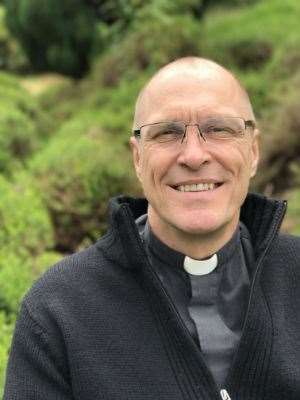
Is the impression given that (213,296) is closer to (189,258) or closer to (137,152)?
(189,258)

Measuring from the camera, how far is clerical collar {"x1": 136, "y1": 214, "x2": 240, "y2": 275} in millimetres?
2283

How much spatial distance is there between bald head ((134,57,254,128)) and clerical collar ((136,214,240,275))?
0.37 metres

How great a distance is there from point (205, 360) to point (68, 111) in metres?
11.8

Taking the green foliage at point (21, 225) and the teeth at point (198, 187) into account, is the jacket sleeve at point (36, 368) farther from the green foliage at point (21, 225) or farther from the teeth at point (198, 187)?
the green foliage at point (21, 225)

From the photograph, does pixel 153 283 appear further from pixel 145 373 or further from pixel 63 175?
pixel 63 175

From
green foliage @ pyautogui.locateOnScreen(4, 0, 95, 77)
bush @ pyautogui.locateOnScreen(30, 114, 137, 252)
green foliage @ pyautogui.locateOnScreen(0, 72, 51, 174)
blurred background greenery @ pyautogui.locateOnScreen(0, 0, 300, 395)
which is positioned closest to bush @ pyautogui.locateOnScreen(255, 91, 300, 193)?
blurred background greenery @ pyautogui.locateOnScreen(0, 0, 300, 395)

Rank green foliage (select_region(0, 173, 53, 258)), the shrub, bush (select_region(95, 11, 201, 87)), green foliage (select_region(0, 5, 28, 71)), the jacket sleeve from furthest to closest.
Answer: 1. green foliage (select_region(0, 5, 28, 71))
2. bush (select_region(95, 11, 201, 87))
3. green foliage (select_region(0, 173, 53, 258))
4. the shrub
5. the jacket sleeve

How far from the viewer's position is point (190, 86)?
7.36 feet

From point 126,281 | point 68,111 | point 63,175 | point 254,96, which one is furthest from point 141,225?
point 68,111

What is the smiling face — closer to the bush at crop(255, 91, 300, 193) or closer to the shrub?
the shrub

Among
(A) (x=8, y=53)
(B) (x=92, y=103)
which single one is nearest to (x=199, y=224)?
(B) (x=92, y=103)

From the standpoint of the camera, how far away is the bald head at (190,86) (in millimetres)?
2240

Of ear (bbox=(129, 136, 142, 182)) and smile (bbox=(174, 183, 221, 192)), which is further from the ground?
ear (bbox=(129, 136, 142, 182))

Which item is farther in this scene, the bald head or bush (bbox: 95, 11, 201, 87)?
bush (bbox: 95, 11, 201, 87)
